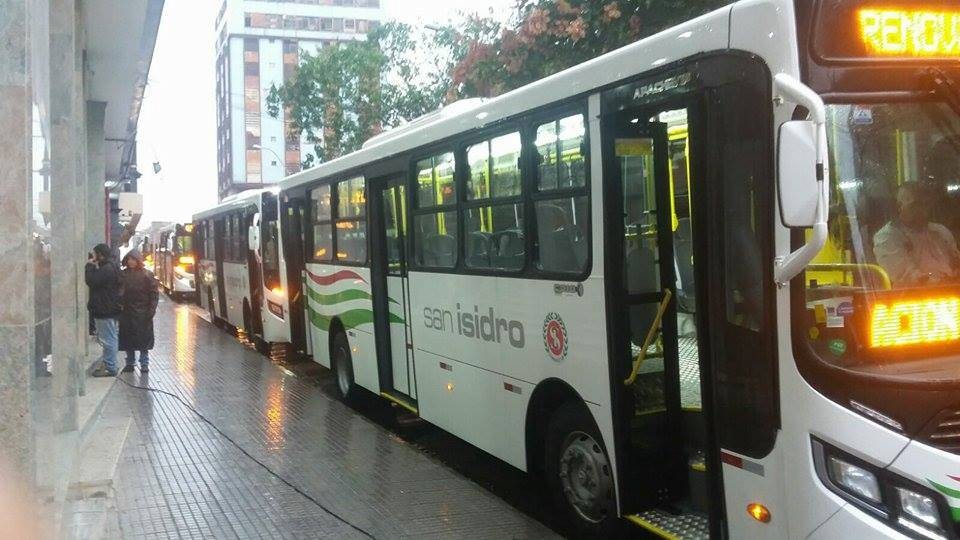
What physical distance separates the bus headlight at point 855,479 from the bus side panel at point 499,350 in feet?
5.70

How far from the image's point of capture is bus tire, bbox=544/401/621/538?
5609mm

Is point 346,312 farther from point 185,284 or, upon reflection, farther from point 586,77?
point 185,284

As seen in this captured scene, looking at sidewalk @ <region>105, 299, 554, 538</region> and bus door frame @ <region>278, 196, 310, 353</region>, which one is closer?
sidewalk @ <region>105, 299, 554, 538</region>

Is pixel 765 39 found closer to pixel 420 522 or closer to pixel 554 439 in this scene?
pixel 554 439

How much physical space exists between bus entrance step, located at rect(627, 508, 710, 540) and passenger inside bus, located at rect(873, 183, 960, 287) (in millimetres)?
1732

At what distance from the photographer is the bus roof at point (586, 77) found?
174 inches

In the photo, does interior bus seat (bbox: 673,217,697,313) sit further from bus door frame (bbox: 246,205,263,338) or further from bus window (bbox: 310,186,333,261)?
bus door frame (bbox: 246,205,263,338)

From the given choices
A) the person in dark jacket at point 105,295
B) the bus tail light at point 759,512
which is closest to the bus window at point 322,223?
the person in dark jacket at point 105,295

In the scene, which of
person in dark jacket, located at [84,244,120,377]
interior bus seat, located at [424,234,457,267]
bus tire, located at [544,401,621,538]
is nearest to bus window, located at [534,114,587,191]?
bus tire, located at [544,401,621,538]

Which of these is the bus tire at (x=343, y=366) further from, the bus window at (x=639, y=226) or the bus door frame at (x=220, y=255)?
the bus door frame at (x=220, y=255)

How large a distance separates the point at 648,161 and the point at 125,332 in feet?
34.2

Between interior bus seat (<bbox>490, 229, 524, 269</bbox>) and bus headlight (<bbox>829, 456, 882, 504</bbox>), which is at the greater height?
interior bus seat (<bbox>490, 229, 524, 269</bbox>)

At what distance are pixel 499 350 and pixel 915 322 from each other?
132 inches

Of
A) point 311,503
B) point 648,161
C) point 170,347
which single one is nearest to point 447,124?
point 648,161
